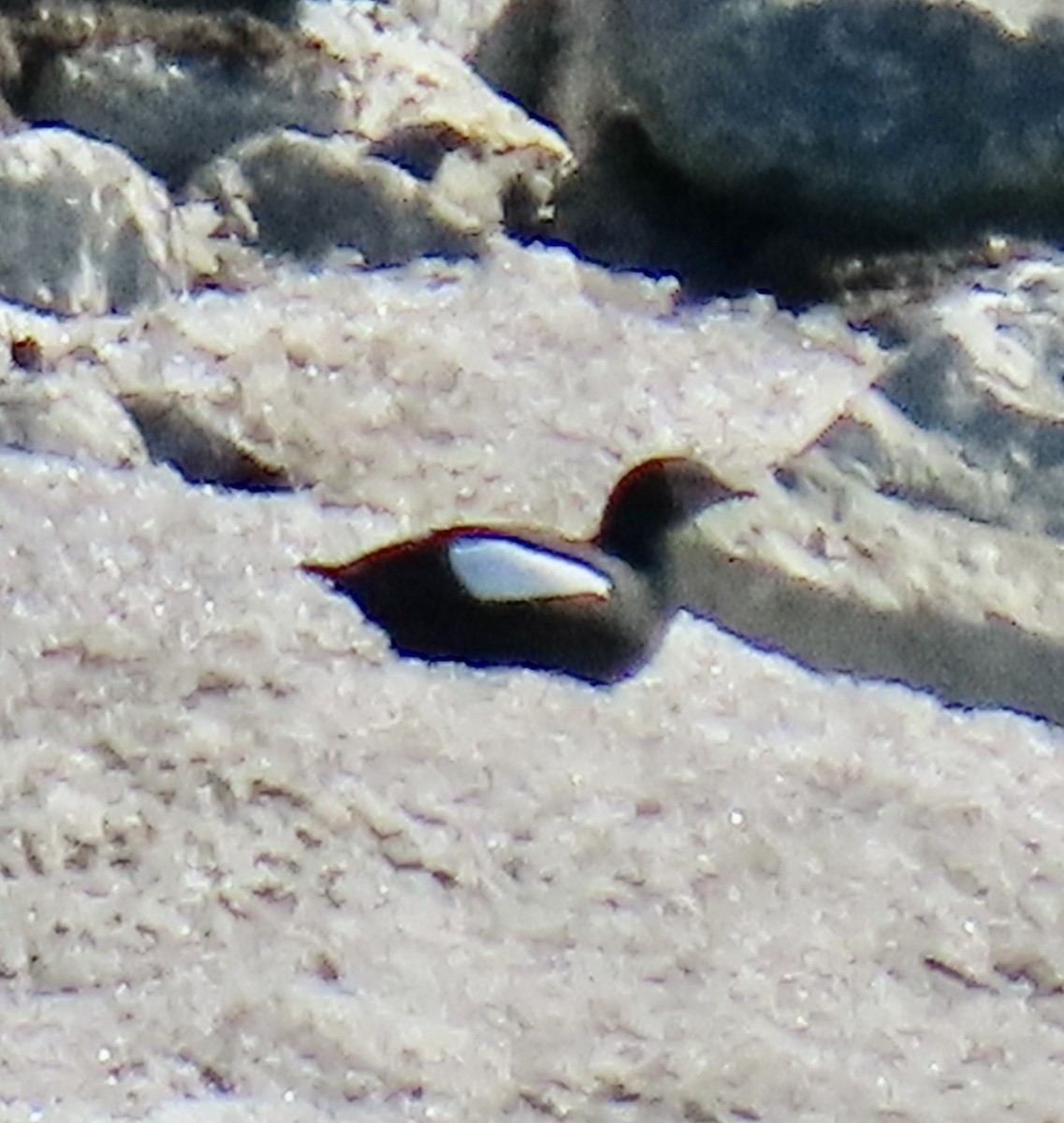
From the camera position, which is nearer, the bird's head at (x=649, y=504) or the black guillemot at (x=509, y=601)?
the black guillemot at (x=509, y=601)

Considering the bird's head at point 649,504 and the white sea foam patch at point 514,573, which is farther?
the bird's head at point 649,504

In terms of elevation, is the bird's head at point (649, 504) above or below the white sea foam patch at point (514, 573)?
below

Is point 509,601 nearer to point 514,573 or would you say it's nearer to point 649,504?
point 514,573

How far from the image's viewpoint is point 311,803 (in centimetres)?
221

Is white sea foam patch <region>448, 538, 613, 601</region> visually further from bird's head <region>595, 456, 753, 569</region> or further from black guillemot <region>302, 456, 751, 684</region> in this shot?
bird's head <region>595, 456, 753, 569</region>

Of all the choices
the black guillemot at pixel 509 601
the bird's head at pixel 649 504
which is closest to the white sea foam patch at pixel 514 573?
the black guillemot at pixel 509 601

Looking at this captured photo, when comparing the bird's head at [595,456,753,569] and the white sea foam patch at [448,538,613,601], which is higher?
the white sea foam patch at [448,538,613,601]

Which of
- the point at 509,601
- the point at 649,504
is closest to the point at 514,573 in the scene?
the point at 509,601

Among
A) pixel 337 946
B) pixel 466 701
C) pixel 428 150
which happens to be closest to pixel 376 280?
pixel 428 150

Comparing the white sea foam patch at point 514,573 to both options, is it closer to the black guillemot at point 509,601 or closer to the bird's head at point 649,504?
the black guillemot at point 509,601

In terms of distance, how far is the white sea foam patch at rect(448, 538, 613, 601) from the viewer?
253 cm

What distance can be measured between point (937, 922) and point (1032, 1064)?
178mm

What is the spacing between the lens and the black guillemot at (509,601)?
252cm

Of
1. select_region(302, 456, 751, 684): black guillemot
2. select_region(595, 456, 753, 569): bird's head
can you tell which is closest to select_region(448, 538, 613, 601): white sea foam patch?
select_region(302, 456, 751, 684): black guillemot
